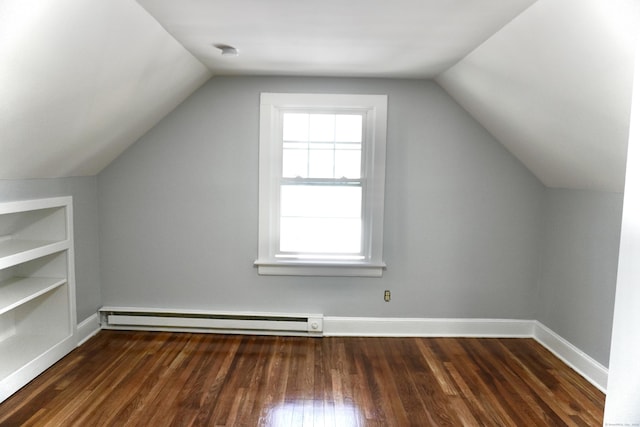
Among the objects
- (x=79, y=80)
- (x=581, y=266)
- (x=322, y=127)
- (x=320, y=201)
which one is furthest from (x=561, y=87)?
(x=79, y=80)

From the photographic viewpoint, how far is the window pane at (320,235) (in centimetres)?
370

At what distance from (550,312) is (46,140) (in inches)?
156

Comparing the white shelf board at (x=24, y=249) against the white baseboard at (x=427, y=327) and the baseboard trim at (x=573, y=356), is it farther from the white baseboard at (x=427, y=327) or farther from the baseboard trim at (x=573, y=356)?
the baseboard trim at (x=573, y=356)

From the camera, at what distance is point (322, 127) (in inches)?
143

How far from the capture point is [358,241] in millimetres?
3703

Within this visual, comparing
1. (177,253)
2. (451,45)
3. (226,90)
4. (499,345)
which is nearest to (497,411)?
(499,345)

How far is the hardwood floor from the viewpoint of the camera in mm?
2414

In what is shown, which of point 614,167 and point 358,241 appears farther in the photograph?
point 358,241

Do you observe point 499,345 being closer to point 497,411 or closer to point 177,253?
point 497,411

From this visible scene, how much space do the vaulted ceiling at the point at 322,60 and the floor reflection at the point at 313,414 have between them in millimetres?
2126

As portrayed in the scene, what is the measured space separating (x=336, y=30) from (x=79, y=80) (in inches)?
56.8

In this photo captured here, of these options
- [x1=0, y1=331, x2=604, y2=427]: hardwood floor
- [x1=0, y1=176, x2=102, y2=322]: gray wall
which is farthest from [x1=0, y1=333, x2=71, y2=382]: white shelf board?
[x1=0, y1=176, x2=102, y2=322]: gray wall

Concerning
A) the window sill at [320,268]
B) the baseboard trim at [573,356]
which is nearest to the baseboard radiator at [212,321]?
the window sill at [320,268]

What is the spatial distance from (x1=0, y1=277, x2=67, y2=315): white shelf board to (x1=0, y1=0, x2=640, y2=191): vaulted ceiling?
79 cm
